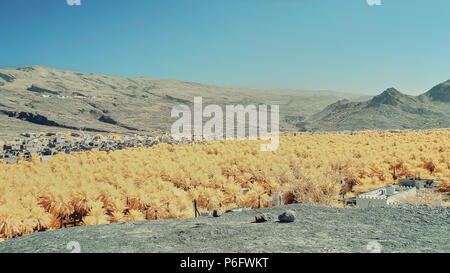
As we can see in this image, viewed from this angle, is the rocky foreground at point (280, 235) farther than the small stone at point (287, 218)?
No

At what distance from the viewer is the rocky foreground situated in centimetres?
619

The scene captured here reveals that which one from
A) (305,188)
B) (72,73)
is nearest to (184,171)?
(305,188)

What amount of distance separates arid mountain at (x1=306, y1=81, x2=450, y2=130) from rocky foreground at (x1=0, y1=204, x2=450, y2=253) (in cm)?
6539

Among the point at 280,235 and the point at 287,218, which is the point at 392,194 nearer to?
the point at 287,218

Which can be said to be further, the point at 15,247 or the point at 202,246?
the point at 15,247

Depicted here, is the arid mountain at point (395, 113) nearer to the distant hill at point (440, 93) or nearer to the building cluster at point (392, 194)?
the distant hill at point (440, 93)

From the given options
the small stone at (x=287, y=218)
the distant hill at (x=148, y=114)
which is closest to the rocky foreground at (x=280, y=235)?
the small stone at (x=287, y=218)

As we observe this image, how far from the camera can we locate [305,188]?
16.7 m

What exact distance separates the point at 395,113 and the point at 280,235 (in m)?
77.7

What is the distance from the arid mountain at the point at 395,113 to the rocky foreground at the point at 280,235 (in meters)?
65.4

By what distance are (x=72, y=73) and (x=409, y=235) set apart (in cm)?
20535

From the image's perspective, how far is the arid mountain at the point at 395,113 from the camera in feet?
227

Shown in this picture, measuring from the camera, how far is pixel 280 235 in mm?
7020
